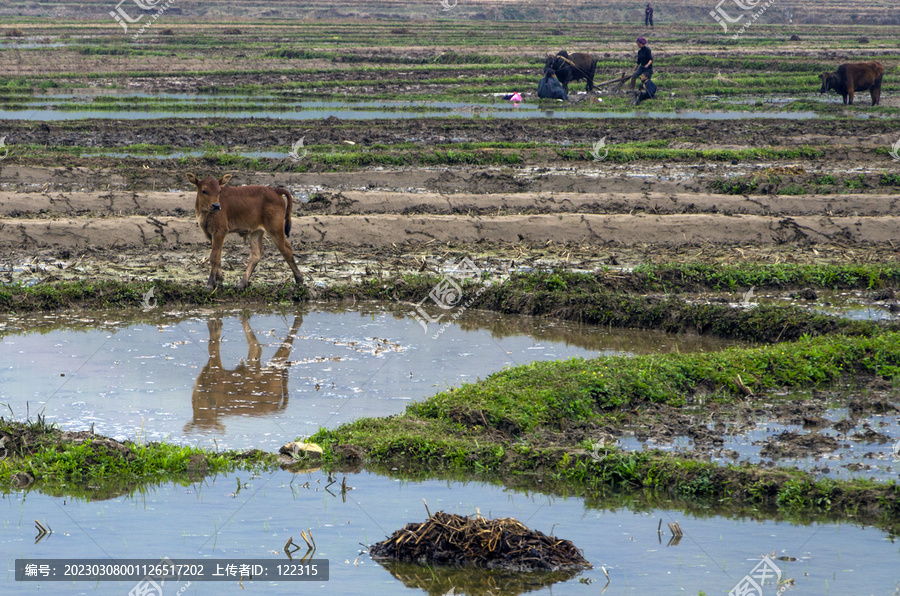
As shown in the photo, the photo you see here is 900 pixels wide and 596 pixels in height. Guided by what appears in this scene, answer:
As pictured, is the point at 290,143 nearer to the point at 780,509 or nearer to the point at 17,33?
the point at 780,509

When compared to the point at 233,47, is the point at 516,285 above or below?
below

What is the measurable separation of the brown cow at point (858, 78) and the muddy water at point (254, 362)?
19432 mm

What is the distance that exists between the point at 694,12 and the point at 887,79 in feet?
108

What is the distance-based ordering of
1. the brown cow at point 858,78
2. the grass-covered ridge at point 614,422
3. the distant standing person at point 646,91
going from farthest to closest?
the brown cow at point 858,78 → the distant standing person at point 646,91 → the grass-covered ridge at point 614,422

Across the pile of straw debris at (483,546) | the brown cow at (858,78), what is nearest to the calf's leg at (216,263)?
the pile of straw debris at (483,546)

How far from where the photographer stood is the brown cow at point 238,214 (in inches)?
431

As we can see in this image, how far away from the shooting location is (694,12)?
206 feet

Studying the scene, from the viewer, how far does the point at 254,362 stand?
9.57 metres

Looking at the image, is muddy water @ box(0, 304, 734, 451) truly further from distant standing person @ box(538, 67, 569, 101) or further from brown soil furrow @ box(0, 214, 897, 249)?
distant standing person @ box(538, 67, 569, 101)

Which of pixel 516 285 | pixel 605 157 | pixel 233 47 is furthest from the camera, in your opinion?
pixel 233 47

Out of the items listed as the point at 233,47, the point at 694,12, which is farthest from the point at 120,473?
the point at 694,12

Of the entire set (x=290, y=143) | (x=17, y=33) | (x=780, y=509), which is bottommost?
(x=780, y=509)

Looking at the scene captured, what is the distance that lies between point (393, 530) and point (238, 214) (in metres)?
6.00

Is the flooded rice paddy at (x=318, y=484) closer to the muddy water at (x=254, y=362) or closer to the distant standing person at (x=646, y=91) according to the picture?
the muddy water at (x=254, y=362)
